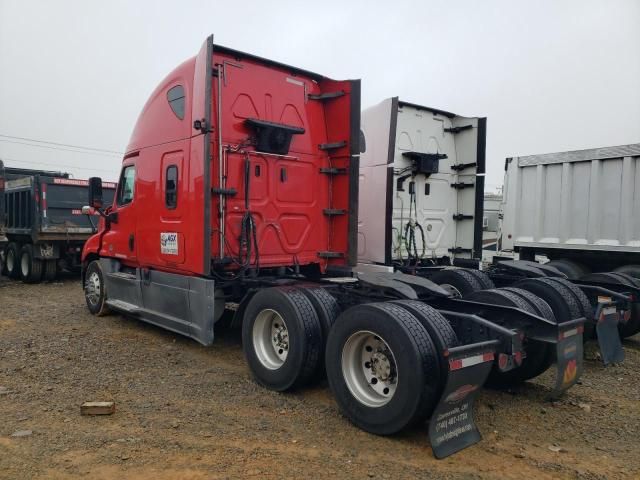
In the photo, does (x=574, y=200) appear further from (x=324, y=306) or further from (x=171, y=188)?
(x=171, y=188)

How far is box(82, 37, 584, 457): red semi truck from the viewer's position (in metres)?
3.68

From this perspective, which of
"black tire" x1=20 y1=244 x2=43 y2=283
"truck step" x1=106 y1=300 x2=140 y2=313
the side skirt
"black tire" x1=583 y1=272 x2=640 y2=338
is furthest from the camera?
"black tire" x1=20 y1=244 x2=43 y2=283

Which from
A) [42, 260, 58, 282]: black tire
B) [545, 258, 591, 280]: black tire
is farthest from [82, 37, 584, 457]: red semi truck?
[42, 260, 58, 282]: black tire

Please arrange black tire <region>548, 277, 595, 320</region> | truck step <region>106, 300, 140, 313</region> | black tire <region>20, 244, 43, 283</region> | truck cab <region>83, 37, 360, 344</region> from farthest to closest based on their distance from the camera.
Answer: black tire <region>20, 244, 43, 283</region>, truck step <region>106, 300, 140, 313</region>, truck cab <region>83, 37, 360, 344</region>, black tire <region>548, 277, 595, 320</region>

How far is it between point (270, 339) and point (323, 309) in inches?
29.1

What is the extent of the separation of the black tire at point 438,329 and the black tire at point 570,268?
196 inches

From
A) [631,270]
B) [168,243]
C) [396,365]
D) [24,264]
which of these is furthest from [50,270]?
[631,270]

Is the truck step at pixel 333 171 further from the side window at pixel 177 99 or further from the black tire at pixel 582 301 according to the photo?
the black tire at pixel 582 301

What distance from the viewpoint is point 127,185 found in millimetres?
7254

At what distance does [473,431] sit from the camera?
3.71 metres

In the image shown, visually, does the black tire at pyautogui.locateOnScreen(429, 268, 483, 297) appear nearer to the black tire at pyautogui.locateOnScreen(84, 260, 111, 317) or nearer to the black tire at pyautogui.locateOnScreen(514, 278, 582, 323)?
the black tire at pyautogui.locateOnScreen(514, 278, 582, 323)

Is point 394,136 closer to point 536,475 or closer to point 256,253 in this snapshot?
point 256,253

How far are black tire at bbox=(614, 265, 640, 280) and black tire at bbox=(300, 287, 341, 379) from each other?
16.3ft

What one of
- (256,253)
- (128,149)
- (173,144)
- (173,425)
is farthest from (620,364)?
(128,149)
